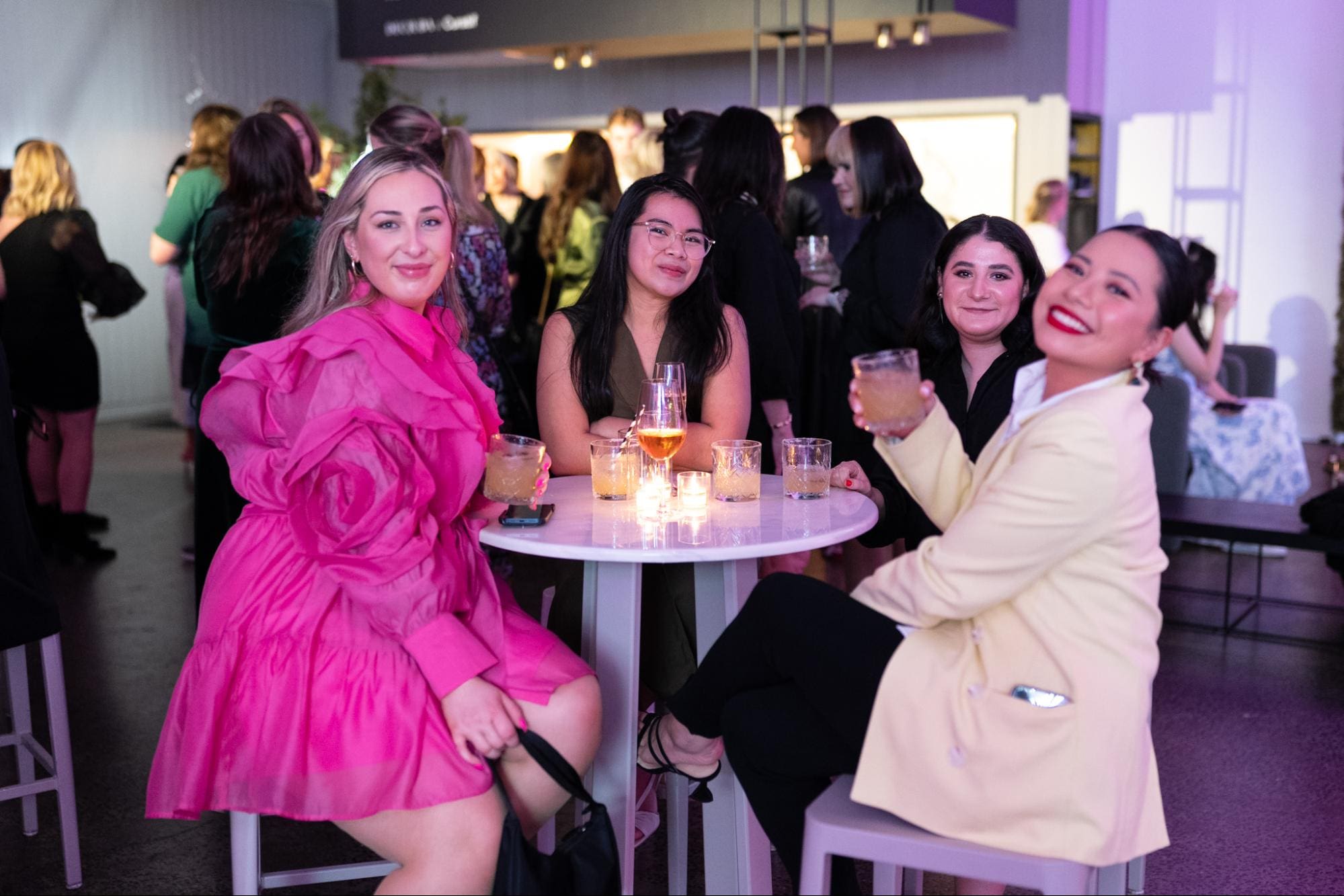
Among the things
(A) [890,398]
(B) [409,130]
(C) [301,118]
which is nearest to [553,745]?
(A) [890,398]

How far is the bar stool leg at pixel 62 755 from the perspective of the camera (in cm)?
264

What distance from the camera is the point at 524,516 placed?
7.38 ft

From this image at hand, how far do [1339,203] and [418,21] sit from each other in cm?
608

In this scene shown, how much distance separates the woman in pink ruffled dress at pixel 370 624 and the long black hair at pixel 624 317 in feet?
2.54

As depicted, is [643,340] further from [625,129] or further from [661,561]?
[625,129]

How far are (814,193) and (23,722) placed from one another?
3.15m

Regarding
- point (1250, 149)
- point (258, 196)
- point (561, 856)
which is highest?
point (1250, 149)

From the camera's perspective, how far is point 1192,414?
18.8 ft

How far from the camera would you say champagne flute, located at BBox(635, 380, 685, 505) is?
239 cm

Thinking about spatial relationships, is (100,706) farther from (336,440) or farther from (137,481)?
(137,481)

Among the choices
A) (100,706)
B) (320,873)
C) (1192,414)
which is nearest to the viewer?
(320,873)

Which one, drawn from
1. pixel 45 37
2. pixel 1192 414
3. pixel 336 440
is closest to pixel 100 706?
pixel 336 440

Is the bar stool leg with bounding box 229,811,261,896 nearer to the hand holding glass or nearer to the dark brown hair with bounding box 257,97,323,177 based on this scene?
the hand holding glass

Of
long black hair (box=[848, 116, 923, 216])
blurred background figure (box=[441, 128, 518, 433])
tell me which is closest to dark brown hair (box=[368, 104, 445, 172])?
A: blurred background figure (box=[441, 128, 518, 433])
